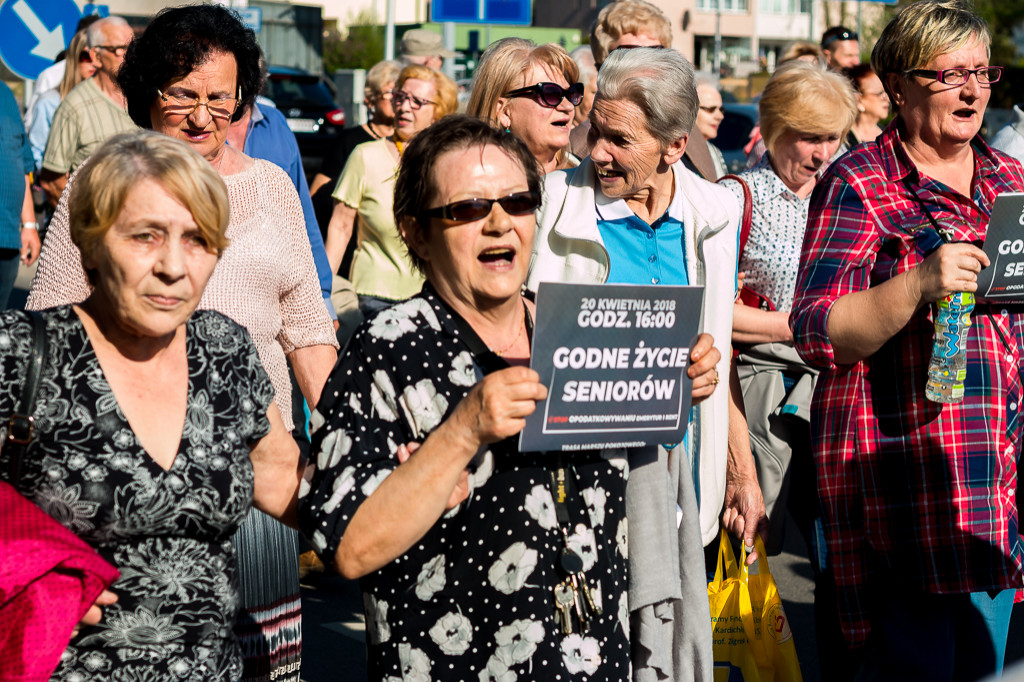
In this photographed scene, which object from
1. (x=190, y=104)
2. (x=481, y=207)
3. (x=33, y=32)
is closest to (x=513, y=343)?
(x=481, y=207)

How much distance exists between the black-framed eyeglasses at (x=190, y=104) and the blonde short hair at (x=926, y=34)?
5.92 ft

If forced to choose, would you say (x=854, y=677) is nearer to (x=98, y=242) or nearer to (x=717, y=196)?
(x=717, y=196)

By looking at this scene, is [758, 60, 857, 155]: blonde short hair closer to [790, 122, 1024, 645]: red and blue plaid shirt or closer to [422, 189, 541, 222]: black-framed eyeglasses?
[790, 122, 1024, 645]: red and blue plaid shirt

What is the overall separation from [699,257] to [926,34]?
857mm

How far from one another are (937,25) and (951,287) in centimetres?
80

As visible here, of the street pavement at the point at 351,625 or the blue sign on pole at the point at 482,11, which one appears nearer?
the street pavement at the point at 351,625

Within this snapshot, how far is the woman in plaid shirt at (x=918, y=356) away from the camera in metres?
3.59

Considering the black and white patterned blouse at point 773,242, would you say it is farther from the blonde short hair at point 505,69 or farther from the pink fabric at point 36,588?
the pink fabric at point 36,588

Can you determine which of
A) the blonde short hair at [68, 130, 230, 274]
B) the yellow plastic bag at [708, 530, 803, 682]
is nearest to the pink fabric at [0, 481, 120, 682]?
the blonde short hair at [68, 130, 230, 274]

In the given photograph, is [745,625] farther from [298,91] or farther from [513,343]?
[298,91]

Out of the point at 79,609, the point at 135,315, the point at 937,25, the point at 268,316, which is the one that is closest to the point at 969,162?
the point at 937,25

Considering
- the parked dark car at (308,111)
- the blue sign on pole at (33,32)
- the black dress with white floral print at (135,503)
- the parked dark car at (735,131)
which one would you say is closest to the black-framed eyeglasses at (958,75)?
the black dress with white floral print at (135,503)

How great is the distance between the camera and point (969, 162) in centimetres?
376

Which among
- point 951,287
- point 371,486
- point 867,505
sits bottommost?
point 867,505
